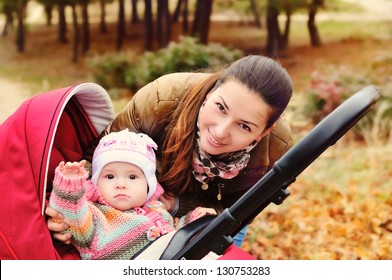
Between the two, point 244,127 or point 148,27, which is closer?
point 244,127

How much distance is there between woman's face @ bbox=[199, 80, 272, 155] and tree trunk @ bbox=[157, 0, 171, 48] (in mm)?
4238

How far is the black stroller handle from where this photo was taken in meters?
1.48

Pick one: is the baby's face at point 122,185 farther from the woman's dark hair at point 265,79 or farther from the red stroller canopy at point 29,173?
the woman's dark hair at point 265,79

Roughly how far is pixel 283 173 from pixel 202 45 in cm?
434

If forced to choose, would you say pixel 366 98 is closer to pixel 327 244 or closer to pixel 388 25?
pixel 327 244

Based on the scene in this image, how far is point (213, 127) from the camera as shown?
5.86ft

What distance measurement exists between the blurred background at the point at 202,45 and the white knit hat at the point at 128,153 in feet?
9.75

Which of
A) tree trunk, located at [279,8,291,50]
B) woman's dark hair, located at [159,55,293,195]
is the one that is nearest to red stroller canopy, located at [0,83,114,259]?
woman's dark hair, located at [159,55,293,195]

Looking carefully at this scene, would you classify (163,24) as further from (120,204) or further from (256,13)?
(120,204)

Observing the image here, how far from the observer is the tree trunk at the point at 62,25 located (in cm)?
586

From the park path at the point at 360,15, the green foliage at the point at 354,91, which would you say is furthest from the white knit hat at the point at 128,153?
the park path at the point at 360,15

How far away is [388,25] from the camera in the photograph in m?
6.19

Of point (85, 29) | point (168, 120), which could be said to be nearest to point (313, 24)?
point (85, 29)

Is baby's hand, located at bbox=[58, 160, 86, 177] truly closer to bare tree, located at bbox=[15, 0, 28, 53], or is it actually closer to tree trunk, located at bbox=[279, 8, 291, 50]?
bare tree, located at bbox=[15, 0, 28, 53]
